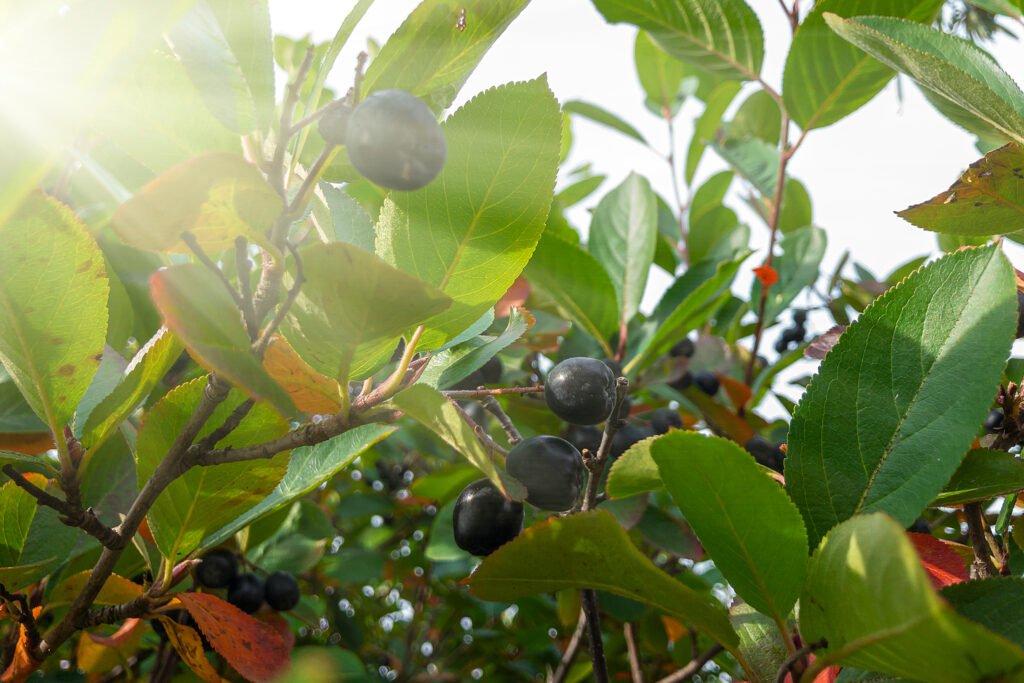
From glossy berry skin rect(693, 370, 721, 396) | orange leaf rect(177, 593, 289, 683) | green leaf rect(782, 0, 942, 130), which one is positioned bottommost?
orange leaf rect(177, 593, 289, 683)

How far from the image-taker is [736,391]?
1923 millimetres

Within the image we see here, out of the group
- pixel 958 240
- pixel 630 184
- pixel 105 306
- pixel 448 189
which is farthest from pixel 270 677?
pixel 630 184

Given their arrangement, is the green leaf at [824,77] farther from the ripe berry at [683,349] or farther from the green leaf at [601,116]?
the green leaf at [601,116]

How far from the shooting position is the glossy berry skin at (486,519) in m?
0.96

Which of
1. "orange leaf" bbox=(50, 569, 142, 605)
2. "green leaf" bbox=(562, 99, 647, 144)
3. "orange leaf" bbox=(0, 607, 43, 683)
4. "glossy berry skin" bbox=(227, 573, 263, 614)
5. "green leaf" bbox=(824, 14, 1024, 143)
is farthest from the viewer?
"green leaf" bbox=(562, 99, 647, 144)

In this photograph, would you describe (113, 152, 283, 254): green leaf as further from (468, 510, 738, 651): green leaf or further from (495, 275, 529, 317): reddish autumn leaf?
(495, 275, 529, 317): reddish autumn leaf

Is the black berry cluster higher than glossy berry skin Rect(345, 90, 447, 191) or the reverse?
the reverse

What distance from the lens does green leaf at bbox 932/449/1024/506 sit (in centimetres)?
83

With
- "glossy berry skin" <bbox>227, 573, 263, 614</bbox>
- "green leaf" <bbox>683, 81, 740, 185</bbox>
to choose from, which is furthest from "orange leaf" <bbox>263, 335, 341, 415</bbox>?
"green leaf" <bbox>683, 81, 740, 185</bbox>

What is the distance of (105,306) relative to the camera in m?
0.77

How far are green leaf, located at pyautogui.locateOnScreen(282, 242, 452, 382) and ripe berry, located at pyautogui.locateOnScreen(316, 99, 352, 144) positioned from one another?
97 mm

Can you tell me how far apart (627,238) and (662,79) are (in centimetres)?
114

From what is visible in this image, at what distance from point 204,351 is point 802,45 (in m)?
1.36

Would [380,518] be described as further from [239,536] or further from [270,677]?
[270,677]
